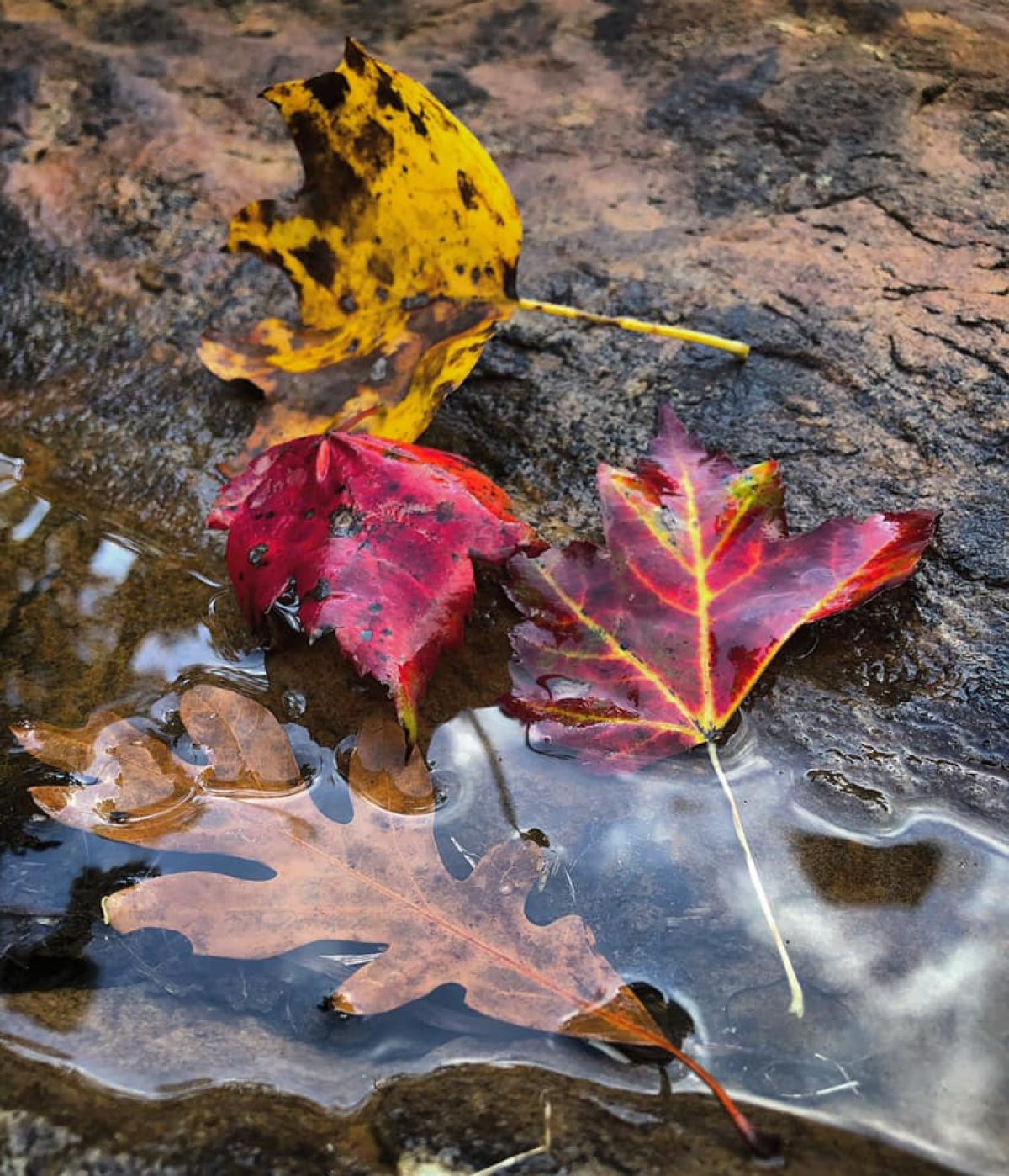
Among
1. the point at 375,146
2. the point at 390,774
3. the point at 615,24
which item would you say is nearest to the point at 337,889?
the point at 390,774

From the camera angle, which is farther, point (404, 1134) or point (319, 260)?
point (319, 260)

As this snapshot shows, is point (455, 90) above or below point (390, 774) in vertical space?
above

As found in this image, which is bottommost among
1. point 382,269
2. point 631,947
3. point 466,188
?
point 631,947

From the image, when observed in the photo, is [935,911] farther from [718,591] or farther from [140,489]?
[140,489]

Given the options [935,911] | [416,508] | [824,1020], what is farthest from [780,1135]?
[416,508]

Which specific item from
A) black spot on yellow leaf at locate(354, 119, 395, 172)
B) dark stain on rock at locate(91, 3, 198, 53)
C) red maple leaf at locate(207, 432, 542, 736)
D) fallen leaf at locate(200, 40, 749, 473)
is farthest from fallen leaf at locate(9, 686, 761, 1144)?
dark stain on rock at locate(91, 3, 198, 53)

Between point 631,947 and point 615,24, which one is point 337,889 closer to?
point 631,947
